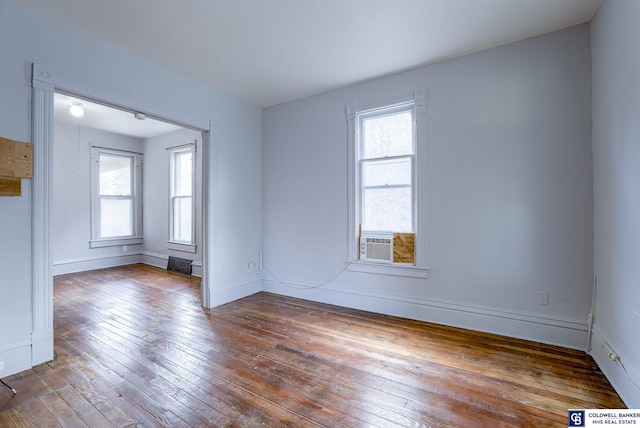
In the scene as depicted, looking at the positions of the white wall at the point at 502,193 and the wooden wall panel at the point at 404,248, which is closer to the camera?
the white wall at the point at 502,193

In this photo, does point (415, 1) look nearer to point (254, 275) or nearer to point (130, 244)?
point (254, 275)

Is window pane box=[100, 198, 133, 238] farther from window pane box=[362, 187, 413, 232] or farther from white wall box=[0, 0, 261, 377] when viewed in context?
window pane box=[362, 187, 413, 232]

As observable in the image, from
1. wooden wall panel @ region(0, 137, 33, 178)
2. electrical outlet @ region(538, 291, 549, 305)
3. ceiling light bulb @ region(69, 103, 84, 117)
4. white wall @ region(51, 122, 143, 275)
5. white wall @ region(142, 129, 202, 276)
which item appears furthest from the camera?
white wall @ region(142, 129, 202, 276)

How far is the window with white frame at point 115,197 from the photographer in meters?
6.05

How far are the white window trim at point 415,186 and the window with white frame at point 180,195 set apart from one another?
3689 millimetres

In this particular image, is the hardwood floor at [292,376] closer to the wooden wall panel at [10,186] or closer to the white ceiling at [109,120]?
the wooden wall panel at [10,186]

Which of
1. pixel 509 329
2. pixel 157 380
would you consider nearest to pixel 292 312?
pixel 157 380

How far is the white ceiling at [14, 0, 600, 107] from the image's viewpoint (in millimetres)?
2318

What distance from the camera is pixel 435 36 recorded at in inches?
107

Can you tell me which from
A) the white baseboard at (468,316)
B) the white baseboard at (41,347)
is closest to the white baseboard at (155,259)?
the white baseboard at (41,347)

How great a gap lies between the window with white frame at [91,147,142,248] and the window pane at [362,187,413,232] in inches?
219

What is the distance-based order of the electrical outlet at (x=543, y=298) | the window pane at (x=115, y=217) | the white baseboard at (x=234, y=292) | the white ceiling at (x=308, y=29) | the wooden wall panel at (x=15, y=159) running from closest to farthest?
the wooden wall panel at (x=15, y=159)
the white ceiling at (x=308, y=29)
the electrical outlet at (x=543, y=298)
the white baseboard at (x=234, y=292)
the window pane at (x=115, y=217)

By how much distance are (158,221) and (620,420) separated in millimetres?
7141

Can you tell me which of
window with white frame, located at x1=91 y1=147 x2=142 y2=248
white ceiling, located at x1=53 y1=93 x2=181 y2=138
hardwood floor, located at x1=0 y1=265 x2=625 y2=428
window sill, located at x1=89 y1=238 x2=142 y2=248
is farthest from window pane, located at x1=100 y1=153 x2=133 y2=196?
hardwood floor, located at x1=0 y1=265 x2=625 y2=428
